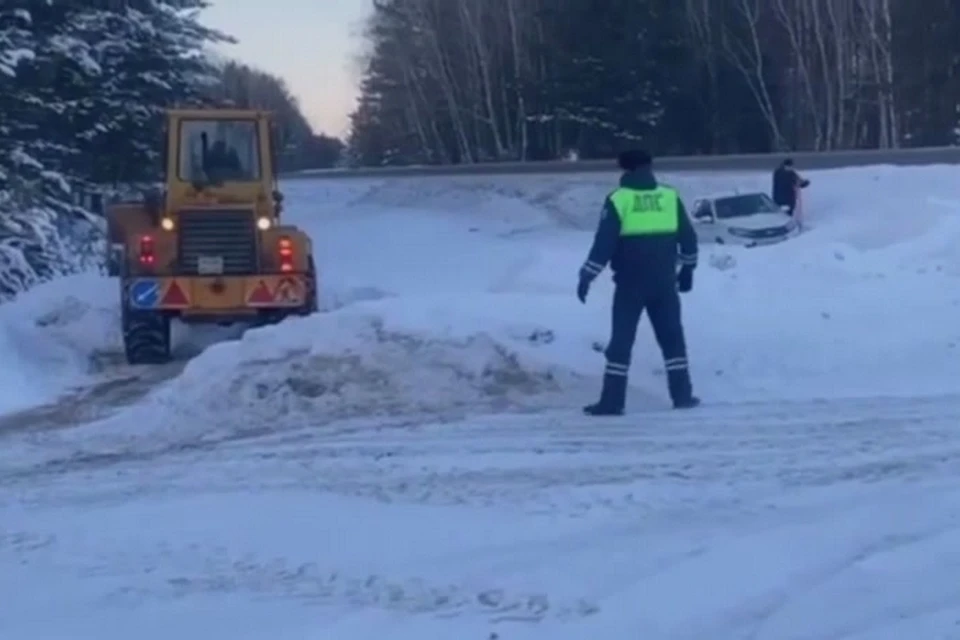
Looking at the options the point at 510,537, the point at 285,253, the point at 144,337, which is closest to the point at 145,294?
the point at 144,337

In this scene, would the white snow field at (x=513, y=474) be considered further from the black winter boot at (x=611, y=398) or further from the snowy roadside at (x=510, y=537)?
the black winter boot at (x=611, y=398)

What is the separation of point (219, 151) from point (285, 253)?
181 cm

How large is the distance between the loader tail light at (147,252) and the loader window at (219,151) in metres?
1.37

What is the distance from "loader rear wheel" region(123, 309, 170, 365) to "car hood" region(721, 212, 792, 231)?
17282mm

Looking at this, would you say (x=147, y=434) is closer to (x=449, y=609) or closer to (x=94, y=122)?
(x=449, y=609)

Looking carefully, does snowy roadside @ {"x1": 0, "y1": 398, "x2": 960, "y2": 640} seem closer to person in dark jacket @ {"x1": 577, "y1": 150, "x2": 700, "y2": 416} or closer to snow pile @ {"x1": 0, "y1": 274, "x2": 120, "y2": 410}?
person in dark jacket @ {"x1": 577, "y1": 150, "x2": 700, "y2": 416}

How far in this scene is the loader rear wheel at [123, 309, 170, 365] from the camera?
20.3 meters

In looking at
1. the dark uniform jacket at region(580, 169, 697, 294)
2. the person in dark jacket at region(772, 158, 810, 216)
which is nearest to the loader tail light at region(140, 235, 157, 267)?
the dark uniform jacket at region(580, 169, 697, 294)

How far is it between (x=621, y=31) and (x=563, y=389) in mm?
55726

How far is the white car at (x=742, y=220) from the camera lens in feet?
116

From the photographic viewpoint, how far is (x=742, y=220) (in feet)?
119

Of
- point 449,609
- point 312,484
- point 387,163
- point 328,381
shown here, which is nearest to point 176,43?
point 328,381

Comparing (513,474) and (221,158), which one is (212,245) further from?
(513,474)

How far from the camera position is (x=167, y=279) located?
20469 millimetres
